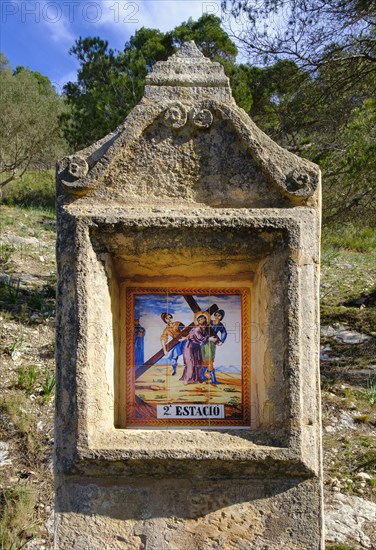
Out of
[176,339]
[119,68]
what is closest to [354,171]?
[176,339]

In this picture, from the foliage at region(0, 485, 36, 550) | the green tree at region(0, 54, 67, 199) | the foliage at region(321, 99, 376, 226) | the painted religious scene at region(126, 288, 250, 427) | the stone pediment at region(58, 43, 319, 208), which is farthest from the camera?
the green tree at region(0, 54, 67, 199)

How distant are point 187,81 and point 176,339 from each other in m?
1.21

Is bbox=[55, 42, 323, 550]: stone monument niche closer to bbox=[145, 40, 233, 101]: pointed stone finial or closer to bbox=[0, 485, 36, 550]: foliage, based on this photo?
bbox=[145, 40, 233, 101]: pointed stone finial

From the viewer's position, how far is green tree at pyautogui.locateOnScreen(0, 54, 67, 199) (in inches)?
535

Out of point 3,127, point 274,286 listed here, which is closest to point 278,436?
point 274,286

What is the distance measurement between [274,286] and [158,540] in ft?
3.92

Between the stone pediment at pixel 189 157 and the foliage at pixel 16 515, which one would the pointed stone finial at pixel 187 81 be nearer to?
the stone pediment at pixel 189 157

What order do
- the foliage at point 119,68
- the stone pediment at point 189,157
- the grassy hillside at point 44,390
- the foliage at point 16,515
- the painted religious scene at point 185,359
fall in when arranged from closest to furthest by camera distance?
the stone pediment at point 189,157
the painted religious scene at point 185,359
the foliage at point 16,515
the grassy hillside at point 44,390
the foliage at point 119,68

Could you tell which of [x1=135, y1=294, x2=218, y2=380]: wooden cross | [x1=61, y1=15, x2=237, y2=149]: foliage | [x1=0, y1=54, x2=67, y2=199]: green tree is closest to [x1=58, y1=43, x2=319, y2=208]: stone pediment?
[x1=135, y1=294, x2=218, y2=380]: wooden cross

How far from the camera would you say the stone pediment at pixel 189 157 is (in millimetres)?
2490

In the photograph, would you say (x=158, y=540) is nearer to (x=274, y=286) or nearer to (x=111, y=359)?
(x=111, y=359)

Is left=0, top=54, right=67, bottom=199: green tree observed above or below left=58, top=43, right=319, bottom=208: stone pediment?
above

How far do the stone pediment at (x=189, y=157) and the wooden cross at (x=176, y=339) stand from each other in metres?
0.51

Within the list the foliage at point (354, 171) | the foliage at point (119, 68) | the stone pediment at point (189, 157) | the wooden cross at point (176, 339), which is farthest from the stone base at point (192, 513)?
the foliage at point (119, 68)
